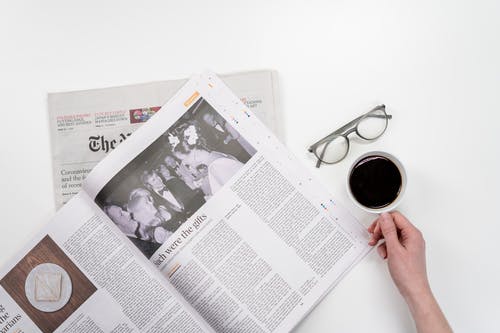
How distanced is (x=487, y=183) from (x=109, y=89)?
1.87 feet

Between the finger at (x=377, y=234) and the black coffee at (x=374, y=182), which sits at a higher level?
the black coffee at (x=374, y=182)

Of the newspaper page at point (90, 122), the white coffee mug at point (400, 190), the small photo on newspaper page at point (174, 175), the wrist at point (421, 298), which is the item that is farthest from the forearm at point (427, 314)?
the newspaper page at point (90, 122)

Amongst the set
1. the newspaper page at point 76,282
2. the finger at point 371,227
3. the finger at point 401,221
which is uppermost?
the newspaper page at point 76,282

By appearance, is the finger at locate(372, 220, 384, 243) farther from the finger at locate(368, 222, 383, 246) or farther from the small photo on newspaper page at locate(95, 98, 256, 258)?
the small photo on newspaper page at locate(95, 98, 256, 258)

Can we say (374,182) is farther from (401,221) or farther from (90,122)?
(90,122)

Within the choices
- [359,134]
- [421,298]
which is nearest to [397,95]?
[359,134]

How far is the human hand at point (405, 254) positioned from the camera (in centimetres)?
52

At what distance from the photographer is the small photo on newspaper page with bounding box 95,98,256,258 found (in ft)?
1.86

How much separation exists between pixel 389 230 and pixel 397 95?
0.19 metres

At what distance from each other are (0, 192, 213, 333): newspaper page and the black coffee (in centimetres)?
29

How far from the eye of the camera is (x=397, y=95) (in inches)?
21.9

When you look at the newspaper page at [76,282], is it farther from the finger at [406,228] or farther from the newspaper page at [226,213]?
the finger at [406,228]

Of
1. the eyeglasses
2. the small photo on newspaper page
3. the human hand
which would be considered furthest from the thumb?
the small photo on newspaper page

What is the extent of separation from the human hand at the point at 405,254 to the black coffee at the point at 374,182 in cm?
2
